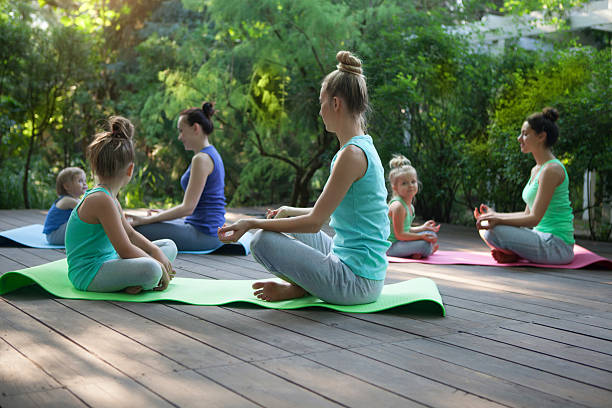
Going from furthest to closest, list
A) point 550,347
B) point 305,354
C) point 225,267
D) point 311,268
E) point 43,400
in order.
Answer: point 225,267 < point 311,268 < point 550,347 < point 305,354 < point 43,400

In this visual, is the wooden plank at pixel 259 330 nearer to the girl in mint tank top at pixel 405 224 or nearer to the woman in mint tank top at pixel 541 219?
the girl in mint tank top at pixel 405 224

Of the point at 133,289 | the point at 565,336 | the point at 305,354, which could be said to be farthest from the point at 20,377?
the point at 565,336

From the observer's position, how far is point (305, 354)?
2182mm

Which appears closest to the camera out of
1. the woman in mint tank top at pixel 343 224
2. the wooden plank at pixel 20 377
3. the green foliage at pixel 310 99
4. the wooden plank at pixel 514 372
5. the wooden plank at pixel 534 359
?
the wooden plank at pixel 20 377

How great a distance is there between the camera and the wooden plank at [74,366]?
1.70m

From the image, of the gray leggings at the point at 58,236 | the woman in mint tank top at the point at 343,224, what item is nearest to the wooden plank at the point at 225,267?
the woman in mint tank top at the point at 343,224

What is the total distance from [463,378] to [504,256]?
107 inches

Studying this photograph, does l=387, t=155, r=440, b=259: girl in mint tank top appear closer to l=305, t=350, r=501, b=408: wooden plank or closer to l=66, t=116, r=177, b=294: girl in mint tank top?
l=66, t=116, r=177, b=294: girl in mint tank top

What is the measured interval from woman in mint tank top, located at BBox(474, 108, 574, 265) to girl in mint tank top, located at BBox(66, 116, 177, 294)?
2.45 meters

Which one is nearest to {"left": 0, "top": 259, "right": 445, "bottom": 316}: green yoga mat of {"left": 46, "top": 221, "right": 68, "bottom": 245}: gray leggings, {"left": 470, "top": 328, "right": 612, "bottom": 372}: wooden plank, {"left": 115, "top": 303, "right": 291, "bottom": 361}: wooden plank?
{"left": 115, "top": 303, "right": 291, "bottom": 361}: wooden plank

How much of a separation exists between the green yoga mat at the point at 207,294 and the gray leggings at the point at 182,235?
1.38 meters

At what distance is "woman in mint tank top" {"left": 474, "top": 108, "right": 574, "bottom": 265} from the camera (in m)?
4.36

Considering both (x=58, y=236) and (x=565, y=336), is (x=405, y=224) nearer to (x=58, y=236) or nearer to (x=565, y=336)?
(x=565, y=336)

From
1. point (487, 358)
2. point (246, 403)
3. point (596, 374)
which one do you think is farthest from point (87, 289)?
point (596, 374)
